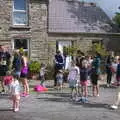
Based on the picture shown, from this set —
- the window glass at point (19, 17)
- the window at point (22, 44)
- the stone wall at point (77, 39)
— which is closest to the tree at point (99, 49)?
the stone wall at point (77, 39)

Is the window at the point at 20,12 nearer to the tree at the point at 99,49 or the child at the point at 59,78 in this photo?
the tree at the point at 99,49

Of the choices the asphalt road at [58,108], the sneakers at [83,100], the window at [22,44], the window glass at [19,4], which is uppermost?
the window glass at [19,4]

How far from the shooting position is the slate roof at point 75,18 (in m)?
31.0

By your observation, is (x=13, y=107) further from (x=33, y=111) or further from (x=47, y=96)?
(x=47, y=96)

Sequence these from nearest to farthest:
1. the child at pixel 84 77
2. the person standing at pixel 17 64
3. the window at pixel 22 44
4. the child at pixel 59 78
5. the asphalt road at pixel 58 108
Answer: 1. the asphalt road at pixel 58 108
2. the child at pixel 84 77
3. the person standing at pixel 17 64
4. the child at pixel 59 78
5. the window at pixel 22 44

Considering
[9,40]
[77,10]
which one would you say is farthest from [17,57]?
[77,10]

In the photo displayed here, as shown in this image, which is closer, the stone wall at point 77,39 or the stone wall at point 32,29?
the stone wall at point 32,29

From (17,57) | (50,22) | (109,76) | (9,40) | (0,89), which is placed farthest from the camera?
(50,22)

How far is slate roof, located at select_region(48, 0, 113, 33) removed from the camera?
102ft

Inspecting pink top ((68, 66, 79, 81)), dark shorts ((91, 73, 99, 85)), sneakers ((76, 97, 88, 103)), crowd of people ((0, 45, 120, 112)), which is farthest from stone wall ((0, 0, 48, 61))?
sneakers ((76, 97, 88, 103))

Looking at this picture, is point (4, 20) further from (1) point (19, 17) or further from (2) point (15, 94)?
(2) point (15, 94)

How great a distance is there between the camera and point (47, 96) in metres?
17.7

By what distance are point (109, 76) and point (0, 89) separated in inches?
207

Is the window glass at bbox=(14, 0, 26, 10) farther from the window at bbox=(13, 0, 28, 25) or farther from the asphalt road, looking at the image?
the asphalt road
